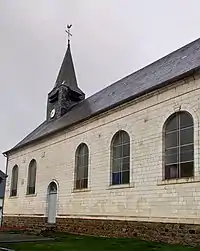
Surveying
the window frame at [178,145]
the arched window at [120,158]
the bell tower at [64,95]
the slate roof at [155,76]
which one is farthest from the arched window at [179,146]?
the bell tower at [64,95]

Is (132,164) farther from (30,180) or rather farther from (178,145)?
(30,180)

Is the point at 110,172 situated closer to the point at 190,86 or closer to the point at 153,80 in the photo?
the point at 153,80

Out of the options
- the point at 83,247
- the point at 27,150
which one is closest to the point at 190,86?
the point at 83,247

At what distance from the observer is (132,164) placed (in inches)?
583

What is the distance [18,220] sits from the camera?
24609mm

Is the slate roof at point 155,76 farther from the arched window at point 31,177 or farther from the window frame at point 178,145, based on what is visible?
the arched window at point 31,177

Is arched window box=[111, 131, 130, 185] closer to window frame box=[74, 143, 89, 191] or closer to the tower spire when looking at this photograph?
window frame box=[74, 143, 89, 191]

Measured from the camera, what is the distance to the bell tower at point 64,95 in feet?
87.2

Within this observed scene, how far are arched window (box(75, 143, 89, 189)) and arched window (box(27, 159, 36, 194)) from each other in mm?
5945

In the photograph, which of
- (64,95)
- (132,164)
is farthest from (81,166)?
(64,95)

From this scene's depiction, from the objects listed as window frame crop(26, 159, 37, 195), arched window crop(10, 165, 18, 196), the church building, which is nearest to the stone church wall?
the church building

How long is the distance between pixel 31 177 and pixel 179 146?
45.8 feet

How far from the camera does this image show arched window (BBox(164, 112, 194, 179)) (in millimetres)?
12445

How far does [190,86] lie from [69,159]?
29.9ft
